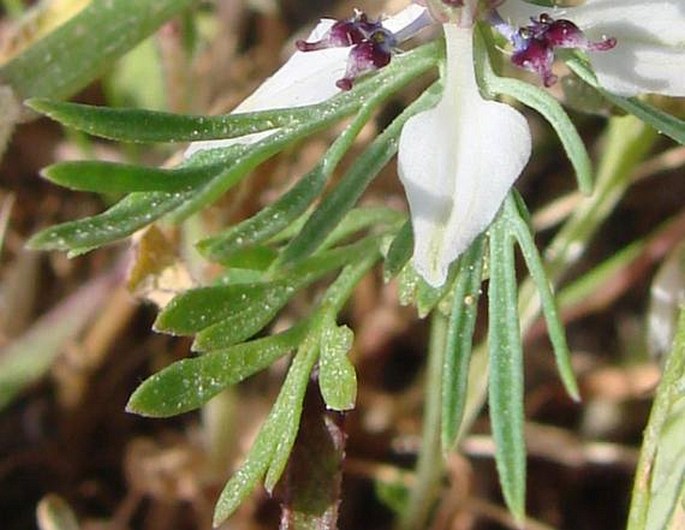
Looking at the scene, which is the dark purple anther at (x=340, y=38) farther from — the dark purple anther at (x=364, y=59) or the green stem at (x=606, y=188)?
the green stem at (x=606, y=188)

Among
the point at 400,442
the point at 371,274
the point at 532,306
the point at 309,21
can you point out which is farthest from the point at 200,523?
the point at 309,21

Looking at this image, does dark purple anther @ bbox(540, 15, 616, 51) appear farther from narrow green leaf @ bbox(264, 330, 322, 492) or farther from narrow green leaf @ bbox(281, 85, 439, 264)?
narrow green leaf @ bbox(264, 330, 322, 492)

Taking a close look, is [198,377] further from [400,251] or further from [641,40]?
[641,40]

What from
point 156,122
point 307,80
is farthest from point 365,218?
point 156,122

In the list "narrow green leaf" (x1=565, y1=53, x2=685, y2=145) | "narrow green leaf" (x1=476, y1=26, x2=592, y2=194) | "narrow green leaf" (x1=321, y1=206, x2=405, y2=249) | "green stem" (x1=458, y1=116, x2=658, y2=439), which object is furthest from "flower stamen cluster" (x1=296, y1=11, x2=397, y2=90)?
"green stem" (x1=458, y1=116, x2=658, y2=439)

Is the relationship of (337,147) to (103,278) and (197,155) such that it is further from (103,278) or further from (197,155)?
(103,278)
